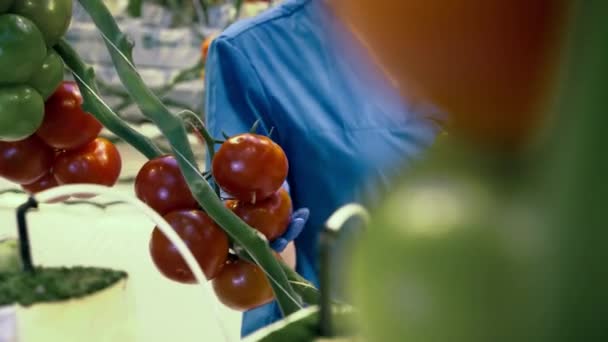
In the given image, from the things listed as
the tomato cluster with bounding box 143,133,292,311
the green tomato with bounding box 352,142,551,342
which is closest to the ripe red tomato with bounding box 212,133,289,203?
the tomato cluster with bounding box 143,133,292,311

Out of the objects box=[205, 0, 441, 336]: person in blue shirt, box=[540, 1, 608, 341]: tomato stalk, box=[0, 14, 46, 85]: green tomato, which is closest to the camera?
box=[540, 1, 608, 341]: tomato stalk

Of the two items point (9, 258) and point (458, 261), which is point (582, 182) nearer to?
point (458, 261)

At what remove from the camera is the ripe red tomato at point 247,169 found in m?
0.20

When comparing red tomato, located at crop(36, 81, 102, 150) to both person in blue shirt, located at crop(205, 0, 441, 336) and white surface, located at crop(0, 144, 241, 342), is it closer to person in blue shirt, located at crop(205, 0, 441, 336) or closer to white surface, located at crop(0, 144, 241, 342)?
white surface, located at crop(0, 144, 241, 342)

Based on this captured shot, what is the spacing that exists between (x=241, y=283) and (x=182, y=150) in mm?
50

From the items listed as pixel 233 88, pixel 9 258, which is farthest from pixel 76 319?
pixel 233 88

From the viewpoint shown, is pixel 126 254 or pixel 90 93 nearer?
pixel 90 93

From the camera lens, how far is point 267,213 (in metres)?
0.20

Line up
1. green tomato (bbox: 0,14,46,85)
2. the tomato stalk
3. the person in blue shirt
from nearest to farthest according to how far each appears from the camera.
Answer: the tomato stalk → green tomato (bbox: 0,14,46,85) → the person in blue shirt

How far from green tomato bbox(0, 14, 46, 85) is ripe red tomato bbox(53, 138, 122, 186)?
39 mm

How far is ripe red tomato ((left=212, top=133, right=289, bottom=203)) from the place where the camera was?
0.20m

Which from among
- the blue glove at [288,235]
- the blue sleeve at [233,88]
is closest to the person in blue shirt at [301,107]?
the blue sleeve at [233,88]

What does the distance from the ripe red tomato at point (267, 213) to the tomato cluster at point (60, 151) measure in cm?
5

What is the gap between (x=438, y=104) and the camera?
66 mm
